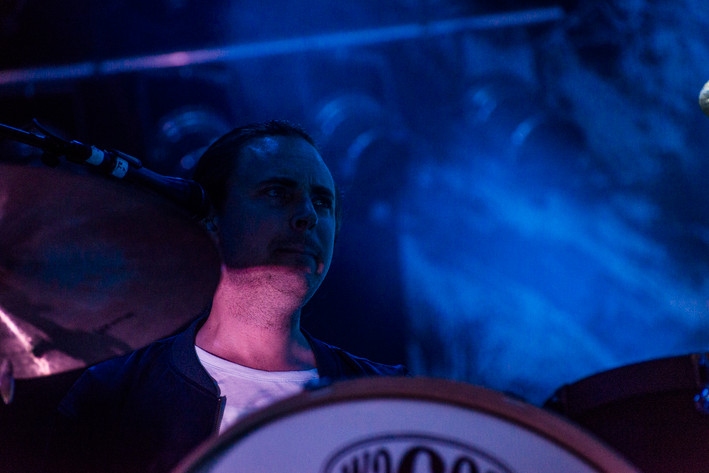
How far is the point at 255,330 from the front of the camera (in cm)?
147

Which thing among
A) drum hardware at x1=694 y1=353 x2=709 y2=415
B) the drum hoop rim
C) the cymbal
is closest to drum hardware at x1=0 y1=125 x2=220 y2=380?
the cymbal

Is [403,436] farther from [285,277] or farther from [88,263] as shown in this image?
[285,277]

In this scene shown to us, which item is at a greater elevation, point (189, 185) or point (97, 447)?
point (189, 185)

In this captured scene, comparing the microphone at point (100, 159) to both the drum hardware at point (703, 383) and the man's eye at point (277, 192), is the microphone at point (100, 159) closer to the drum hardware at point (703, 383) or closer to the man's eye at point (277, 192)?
the man's eye at point (277, 192)

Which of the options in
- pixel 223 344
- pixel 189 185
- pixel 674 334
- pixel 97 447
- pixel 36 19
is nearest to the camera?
pixel 189 185

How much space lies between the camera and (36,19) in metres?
1.97

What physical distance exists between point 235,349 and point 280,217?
34 cm

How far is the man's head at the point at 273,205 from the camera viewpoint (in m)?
1.41

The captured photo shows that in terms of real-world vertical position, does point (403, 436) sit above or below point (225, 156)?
below

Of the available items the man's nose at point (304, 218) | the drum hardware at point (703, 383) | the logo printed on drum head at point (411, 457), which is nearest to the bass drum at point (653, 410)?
the drum hardware at point (703, 383)

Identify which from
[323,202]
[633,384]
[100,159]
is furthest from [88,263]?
[633,384]

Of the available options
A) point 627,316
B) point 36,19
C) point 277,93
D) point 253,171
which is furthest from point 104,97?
point 627,316

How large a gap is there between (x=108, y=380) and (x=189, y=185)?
26.9 inches

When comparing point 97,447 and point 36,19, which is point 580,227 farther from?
point 36,19
